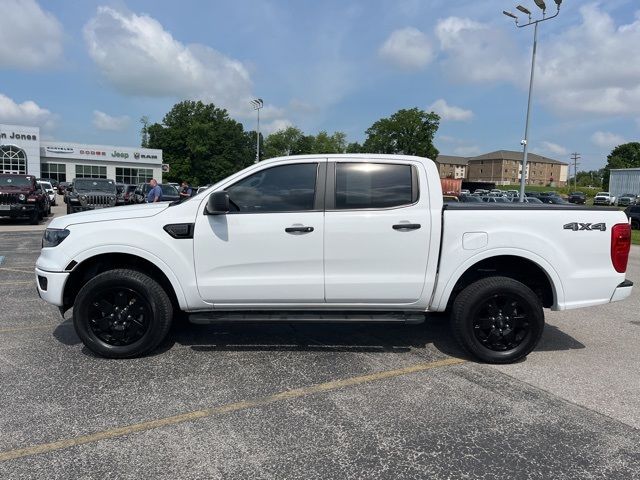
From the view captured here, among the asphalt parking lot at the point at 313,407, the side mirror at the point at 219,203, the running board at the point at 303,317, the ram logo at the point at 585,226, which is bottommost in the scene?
the asphalt parking lot at the point at 313,407

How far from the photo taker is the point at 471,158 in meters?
174

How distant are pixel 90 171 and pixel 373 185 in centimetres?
6624

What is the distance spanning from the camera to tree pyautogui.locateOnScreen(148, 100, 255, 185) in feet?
292

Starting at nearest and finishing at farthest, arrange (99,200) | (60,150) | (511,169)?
(99,200) → (60,150) → (511,169)

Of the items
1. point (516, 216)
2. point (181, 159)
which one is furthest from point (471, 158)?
point (516, 216)

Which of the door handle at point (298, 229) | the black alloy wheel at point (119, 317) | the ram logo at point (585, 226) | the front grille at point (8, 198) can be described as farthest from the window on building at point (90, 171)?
the ram logo at point (585, 226)

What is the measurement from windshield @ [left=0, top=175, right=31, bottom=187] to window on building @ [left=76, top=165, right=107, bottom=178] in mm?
48191

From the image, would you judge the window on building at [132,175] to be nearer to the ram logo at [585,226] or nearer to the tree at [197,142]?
the tree at [197,142]

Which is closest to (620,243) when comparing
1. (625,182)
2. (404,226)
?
(404,226)

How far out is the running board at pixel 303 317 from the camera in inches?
173

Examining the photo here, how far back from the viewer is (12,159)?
2143 inches

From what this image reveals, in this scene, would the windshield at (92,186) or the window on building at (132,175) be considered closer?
the windshield at (92,186)

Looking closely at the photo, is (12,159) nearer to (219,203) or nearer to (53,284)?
(53,284)

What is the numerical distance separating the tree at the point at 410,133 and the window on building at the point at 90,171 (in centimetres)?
5008
